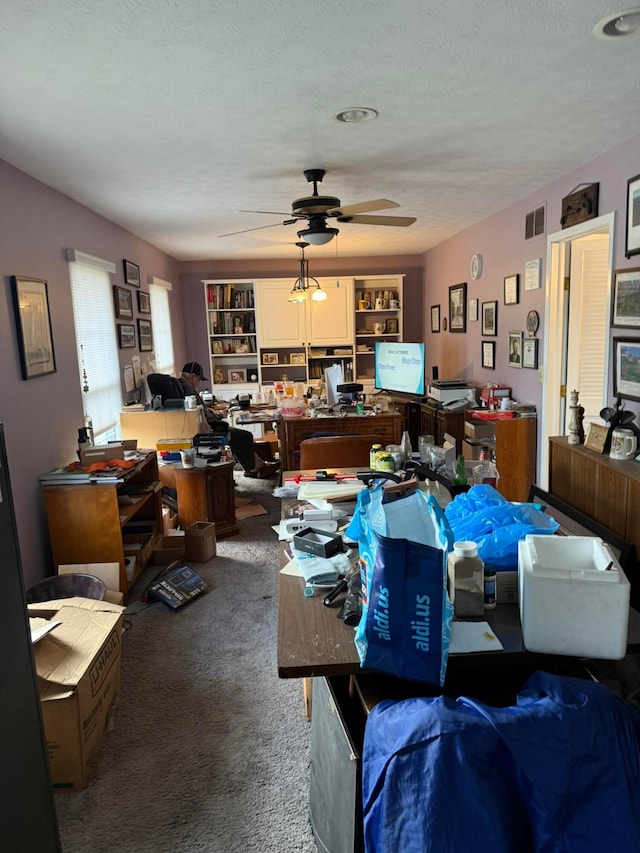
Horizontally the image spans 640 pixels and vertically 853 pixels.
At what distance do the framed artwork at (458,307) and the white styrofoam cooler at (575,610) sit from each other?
495cm

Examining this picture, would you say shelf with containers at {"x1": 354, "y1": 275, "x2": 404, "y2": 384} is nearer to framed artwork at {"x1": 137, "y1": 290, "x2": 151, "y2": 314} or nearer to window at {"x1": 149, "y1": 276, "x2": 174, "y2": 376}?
window at {"x1": 149, "y1": 276, "x2": 174, "y2": 376}

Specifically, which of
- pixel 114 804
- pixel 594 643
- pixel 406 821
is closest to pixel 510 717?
pixel 406 821

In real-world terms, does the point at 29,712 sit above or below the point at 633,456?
below

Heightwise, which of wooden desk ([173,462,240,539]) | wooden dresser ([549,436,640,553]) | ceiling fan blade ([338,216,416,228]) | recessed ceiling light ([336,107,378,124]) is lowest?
wooden desk ([173,462,240,539])

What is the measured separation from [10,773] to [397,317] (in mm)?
7040

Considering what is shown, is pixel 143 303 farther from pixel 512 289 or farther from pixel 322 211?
pixel 512 289

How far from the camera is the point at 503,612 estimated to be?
1.51 meters

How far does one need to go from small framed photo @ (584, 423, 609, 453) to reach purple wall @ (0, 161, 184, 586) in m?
3.09

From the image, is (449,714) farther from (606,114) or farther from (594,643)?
(606,114)

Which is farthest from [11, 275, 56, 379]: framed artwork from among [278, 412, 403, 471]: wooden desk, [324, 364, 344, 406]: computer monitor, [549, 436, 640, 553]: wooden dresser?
[549, 436, 640, 553]: wooden dresser

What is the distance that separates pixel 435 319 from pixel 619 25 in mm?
5264

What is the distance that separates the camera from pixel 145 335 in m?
5.66

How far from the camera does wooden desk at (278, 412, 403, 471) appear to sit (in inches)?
183

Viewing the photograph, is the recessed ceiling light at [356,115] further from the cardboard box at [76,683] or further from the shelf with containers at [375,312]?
the shelf with containers at [375,312]
